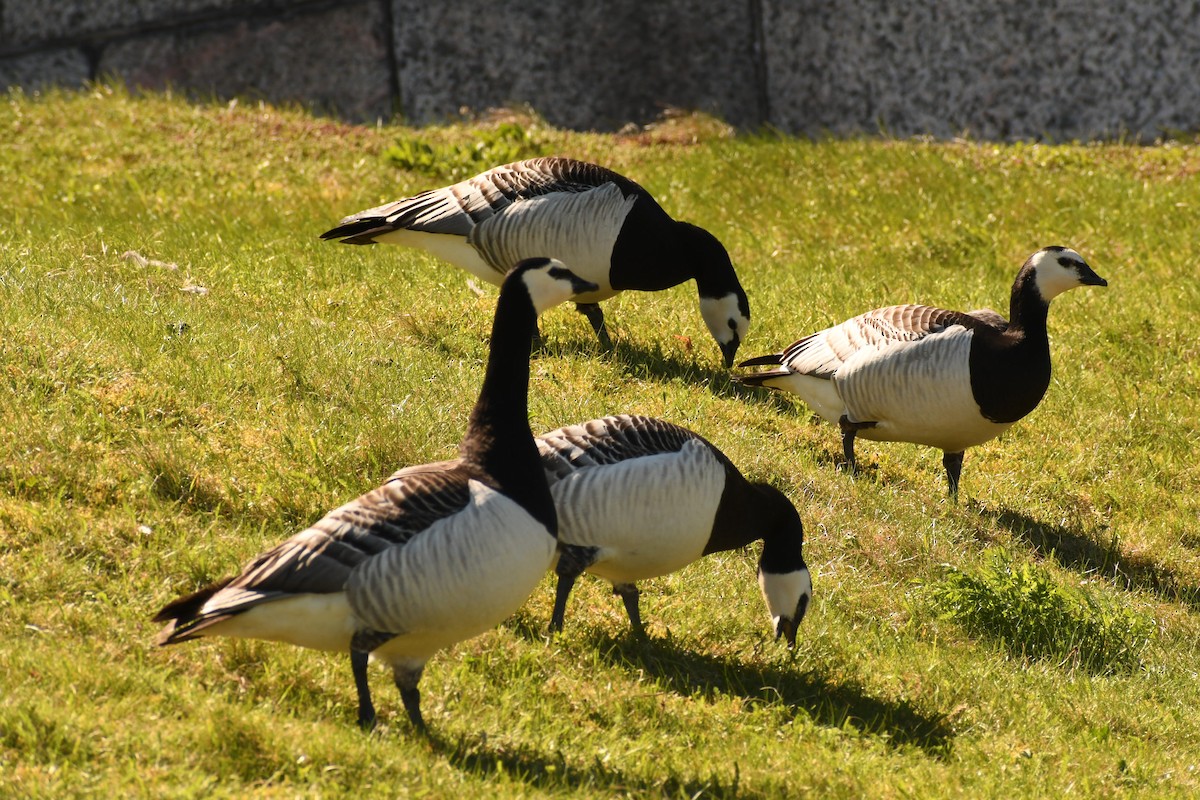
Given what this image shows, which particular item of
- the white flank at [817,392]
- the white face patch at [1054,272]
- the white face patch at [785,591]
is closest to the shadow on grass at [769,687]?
the white face patch at [785,591]

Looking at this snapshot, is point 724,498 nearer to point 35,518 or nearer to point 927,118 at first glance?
point 35,518

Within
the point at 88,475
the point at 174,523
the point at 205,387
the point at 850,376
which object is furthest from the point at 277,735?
the point at 850,376

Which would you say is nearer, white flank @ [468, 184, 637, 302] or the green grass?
the green grass

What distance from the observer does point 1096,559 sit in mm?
8953

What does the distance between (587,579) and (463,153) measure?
803 centimetres

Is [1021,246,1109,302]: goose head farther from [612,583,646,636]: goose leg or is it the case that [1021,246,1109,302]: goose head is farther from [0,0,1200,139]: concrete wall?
[0,0,1200,139]: concrete wall

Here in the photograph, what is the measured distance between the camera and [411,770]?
17.0 ft

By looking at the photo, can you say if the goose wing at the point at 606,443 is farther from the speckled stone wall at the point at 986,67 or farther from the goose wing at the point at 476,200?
the speckled stone wall at the point at 986,67

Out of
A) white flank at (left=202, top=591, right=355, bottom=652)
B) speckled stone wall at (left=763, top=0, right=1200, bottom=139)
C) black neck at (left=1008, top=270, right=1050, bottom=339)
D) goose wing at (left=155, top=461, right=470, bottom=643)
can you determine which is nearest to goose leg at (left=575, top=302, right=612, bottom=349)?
black neck at (left=1008, top=270, right=1050, bottom=339)

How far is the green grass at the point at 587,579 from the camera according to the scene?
5.55m

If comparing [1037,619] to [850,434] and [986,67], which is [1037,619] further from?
[986,67]

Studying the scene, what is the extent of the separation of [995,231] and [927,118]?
3798 millimetres

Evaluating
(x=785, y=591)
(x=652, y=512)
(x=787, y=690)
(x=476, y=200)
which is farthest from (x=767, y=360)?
(x=787, y=690)

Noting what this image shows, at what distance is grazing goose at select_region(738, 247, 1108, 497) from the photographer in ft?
29.3
